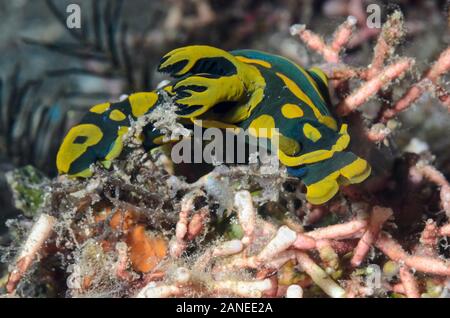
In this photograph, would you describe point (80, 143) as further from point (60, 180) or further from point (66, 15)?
point (66, 15)

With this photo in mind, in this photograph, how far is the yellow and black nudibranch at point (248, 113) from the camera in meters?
2.29

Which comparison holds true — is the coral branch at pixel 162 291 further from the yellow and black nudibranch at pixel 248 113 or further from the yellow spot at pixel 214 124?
the yellow spot at pixel 214 124

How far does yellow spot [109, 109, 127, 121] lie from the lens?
2699 millimetres

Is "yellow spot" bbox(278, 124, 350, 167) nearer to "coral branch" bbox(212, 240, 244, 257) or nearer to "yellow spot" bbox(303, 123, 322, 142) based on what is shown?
"yellow spot" bbox(303, 123, 322, 142)

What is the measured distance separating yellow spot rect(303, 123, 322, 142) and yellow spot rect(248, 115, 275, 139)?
19cm

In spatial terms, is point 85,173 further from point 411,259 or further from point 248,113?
point 411,259

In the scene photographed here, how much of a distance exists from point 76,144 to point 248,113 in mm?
1025

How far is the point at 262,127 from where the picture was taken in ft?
8.20

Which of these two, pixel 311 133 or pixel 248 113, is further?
pixel 248 113

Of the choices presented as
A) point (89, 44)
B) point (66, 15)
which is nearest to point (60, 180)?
point (89, 44)

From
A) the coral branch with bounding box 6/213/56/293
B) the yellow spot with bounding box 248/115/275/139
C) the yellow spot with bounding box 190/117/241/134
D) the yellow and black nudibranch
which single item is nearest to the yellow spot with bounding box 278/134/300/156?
the yellow and black nudibranch

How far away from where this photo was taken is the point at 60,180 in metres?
2.79

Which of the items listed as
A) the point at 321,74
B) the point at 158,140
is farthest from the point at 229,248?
the point at 321,74

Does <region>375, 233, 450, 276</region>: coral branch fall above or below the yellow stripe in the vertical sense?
below
